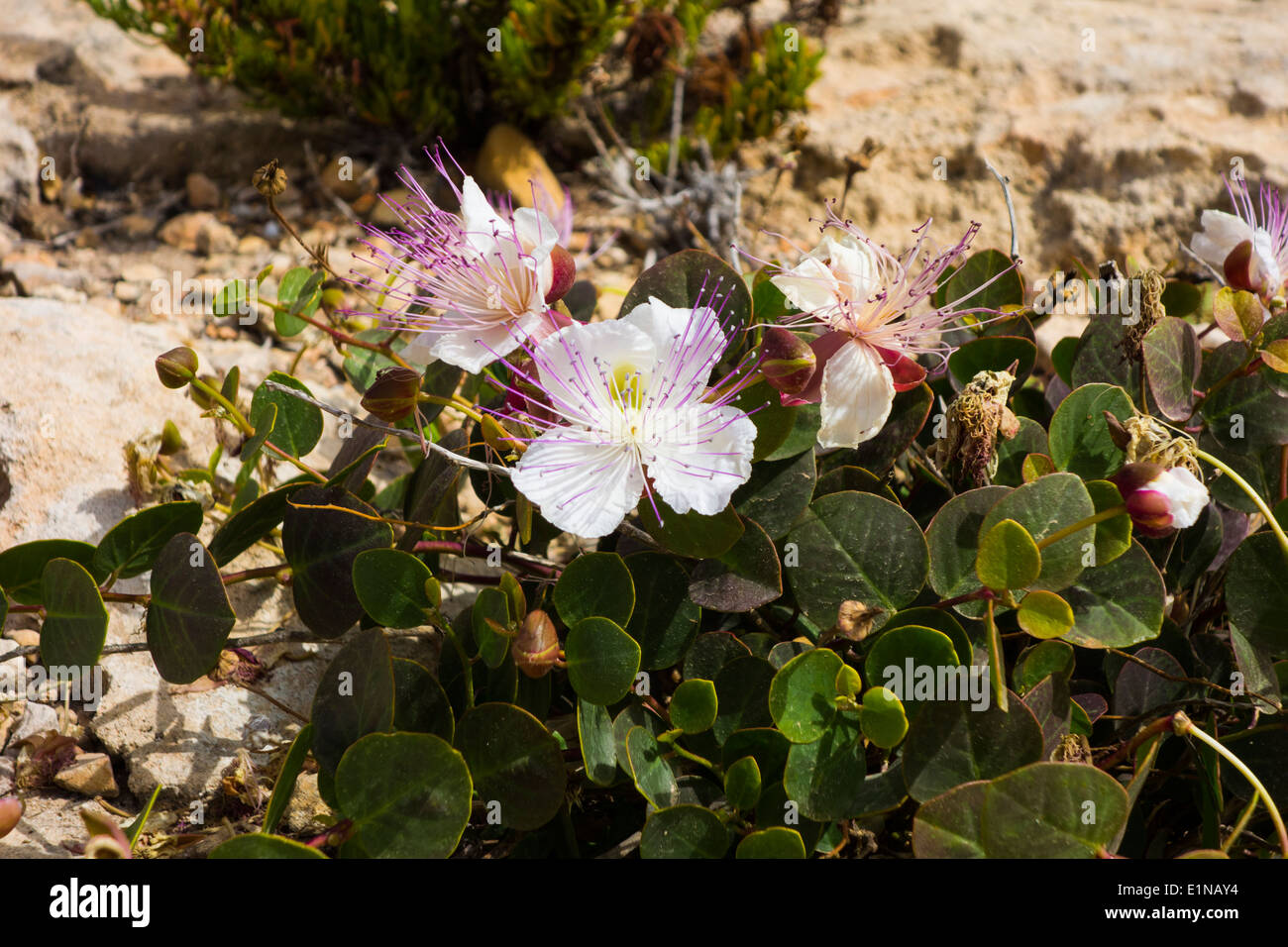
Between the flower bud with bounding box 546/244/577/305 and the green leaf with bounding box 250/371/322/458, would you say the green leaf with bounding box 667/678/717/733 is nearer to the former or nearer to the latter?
the flower bud with bounding box 546/244/577/305

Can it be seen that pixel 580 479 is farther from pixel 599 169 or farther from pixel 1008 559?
pixel 599 169

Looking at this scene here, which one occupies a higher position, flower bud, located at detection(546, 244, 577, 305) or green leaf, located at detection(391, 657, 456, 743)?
flower bud, located at detection(546, 244, 577, 305)

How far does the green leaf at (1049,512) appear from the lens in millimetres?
1410

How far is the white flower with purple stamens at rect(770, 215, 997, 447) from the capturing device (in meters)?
1.48

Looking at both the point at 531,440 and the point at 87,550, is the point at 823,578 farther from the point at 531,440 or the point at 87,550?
the point at 87,550

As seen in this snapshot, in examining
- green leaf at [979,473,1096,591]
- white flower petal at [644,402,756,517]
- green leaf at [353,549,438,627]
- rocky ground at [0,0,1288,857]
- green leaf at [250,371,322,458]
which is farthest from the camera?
rocky ground at [0,0,1288,857]

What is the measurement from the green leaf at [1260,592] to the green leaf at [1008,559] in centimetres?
41

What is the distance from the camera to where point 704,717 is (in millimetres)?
1446

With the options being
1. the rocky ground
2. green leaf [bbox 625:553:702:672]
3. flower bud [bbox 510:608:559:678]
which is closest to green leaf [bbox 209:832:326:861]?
flower bud [bbox 510:608:559:678]

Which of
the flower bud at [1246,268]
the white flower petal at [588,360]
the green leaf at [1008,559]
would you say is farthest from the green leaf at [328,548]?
the flower bud at [1246,268]

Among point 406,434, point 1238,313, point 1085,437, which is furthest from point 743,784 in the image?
point 1238,313

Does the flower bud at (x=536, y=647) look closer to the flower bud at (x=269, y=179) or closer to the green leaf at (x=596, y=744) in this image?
the green leaf at (x=596, y=744)

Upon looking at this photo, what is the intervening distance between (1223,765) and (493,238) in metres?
1.32

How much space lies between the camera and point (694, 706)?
1453mm
